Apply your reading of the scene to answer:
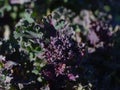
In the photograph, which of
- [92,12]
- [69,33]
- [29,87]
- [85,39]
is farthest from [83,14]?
[29,87]

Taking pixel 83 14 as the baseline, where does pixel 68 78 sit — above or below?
below

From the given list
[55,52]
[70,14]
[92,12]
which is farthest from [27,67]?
[92,12]

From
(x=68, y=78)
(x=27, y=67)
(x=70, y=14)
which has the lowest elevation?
(x=68, y=78)

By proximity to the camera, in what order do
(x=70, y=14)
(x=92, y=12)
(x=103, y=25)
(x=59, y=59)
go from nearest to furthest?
(x=59, y=59) → (x=103, y=25) → (x=70, y=14) → (x=92, y=12)

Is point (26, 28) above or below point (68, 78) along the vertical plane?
above

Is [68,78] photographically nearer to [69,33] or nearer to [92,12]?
[69,33]

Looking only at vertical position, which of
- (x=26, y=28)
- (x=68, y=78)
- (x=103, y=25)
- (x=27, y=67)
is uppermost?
(x=103, y=25)

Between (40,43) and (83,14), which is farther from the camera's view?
(83,14)

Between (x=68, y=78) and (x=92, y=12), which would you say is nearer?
(x=68, y=78)

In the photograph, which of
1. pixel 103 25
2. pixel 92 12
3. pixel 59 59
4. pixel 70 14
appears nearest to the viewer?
pixel 59 59

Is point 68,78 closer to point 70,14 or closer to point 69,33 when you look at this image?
point 69,33
